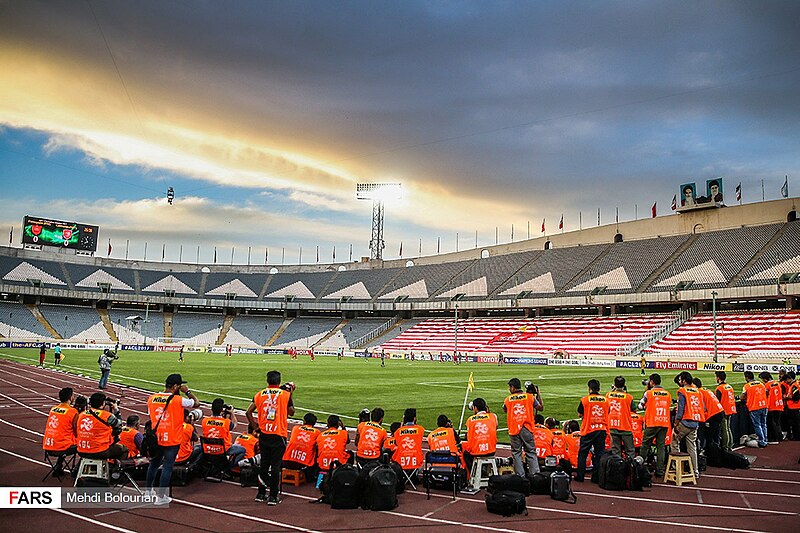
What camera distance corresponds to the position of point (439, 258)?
102250 mm

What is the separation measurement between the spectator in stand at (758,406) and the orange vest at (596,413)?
6.45m

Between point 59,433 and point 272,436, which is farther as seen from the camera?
point 59,433

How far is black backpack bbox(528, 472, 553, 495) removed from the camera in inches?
406

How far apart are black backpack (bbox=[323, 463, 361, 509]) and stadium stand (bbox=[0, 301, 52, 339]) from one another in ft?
257

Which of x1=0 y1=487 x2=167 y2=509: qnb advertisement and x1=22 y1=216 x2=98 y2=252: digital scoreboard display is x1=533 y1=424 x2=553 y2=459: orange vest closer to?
x1=0 y1=487 x2=167 y2=509: qnb advertisement

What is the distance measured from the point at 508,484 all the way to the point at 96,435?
6767 millimetres

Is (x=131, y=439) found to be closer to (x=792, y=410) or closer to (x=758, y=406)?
(x=758, y=406)

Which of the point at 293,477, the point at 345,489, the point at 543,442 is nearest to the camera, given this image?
the point at 345,489

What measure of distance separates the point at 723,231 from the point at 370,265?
56374 millimetres

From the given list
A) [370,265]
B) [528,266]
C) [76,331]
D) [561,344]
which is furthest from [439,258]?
[76,331]

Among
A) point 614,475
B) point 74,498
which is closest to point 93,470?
point 74,498

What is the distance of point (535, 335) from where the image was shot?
225 ft

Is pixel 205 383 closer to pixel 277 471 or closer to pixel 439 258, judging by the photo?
pixel 277 471

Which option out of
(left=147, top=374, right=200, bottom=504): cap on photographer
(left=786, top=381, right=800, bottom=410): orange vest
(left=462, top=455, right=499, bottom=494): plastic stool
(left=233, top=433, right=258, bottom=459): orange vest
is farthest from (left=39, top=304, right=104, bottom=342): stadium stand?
(left=786, top=381, right=800, bottom=410): orange vest
